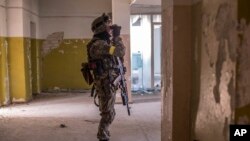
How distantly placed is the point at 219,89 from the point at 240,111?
208 mm

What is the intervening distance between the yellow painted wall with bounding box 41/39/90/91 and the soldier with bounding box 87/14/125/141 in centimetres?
603

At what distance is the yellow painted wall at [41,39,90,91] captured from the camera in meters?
9.86

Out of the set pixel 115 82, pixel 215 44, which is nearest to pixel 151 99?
pixel 115 82

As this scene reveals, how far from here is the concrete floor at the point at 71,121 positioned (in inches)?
176

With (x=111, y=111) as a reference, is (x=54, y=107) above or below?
below

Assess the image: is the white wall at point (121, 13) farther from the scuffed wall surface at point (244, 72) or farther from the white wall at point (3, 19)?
the scuffed wall surface at point (244, 72)

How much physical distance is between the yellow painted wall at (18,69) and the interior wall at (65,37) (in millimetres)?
2138

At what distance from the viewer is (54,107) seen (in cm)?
701

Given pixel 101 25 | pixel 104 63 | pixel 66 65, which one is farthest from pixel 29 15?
pixel 104 63

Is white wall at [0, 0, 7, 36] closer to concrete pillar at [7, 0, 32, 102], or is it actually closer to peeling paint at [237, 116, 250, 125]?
concrete pillar at [7, 0, 32, 102]

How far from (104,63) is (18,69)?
4285 mm

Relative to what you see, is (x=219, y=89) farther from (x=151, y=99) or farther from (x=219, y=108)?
(x=151, y=99)

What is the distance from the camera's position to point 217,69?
149 cm

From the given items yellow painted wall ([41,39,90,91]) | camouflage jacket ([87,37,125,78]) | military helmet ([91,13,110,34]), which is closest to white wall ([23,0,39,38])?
yellow painted wall ([41,39,90,91])
